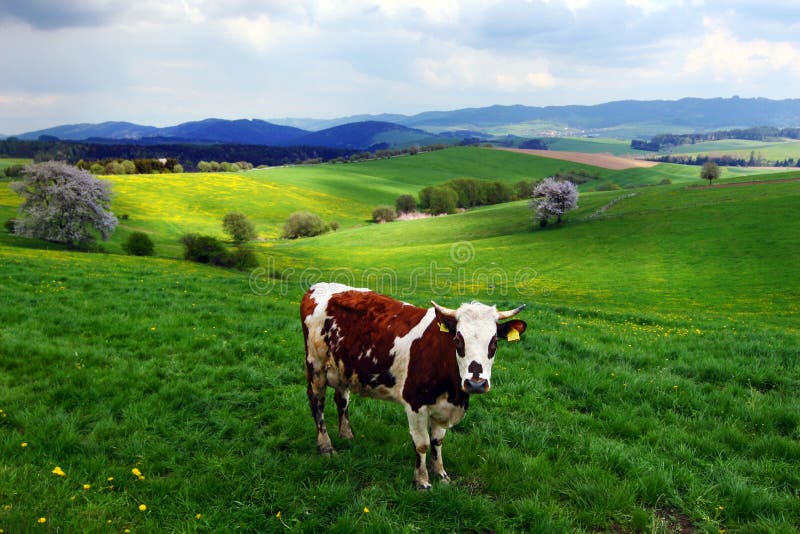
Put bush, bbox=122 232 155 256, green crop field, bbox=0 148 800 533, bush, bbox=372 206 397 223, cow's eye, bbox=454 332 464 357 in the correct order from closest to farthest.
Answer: green crop field, bbox=0 148 800 533
cow's eye, bbox=454 332 464 357
bush, bbox=122 232 155 256
bush, bbox=372 206 397 223

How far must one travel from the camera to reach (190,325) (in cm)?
1248

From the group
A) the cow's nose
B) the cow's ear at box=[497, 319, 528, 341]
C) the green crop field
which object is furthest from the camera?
the cow's ear at box=[497, 319, 528, 341]

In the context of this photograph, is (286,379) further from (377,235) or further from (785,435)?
(377,235)

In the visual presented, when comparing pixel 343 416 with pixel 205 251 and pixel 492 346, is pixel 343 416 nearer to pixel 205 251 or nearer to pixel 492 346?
pixel 492 346

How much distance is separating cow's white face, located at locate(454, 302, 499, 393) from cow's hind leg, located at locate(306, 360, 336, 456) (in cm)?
270

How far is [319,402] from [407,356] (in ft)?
6.26

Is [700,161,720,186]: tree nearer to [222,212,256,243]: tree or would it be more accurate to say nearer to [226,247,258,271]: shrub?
[222,212,256,243]: tree

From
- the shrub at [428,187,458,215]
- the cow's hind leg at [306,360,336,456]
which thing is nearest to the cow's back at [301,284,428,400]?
the cow's hind leg at [306,360,336,456]

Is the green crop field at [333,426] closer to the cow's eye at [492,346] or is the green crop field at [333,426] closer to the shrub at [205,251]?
the cow's eye at [492,346]

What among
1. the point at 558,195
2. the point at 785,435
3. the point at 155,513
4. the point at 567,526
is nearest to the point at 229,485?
the point at 155,513

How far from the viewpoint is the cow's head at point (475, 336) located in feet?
17.6

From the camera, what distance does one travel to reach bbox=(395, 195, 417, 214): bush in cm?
12075

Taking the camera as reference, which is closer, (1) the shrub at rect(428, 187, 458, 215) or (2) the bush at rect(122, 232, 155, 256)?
(2) the bush at rect(122, 232, 155, 256)

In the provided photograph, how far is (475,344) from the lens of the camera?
5.47m
